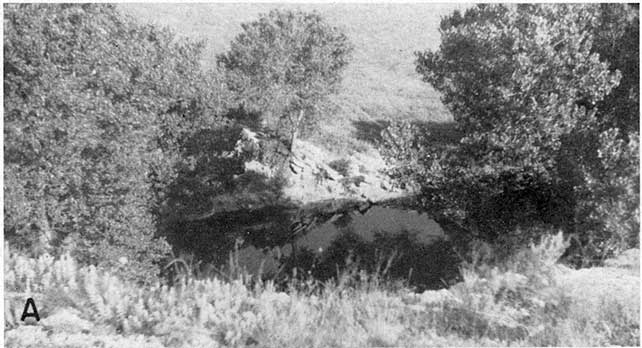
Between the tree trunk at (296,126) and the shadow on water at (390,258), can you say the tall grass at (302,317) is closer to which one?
the shadow on water at (390,258)

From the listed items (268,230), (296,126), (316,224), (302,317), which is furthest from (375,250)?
(302,317)

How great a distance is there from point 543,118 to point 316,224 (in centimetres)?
1360

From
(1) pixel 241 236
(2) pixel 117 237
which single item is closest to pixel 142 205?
(2) pixel 117 237

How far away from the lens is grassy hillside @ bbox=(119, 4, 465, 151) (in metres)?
36.4

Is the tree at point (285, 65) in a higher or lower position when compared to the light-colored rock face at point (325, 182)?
higher

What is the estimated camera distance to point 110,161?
12.2m

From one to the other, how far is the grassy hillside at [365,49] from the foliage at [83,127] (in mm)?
14867

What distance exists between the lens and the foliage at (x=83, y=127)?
33.4 feet

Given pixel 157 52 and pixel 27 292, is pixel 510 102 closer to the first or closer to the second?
pixel 157 52

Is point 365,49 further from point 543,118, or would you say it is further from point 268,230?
point 543,118

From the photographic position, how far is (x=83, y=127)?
10.9m

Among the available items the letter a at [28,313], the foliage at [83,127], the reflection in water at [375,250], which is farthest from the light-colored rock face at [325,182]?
the letter a at [28,313]

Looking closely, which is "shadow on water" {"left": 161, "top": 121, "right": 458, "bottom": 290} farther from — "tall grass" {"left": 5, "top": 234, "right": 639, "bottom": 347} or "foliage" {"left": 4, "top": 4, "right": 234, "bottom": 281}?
"tall grass" {"left": 5, "top": 234, "right": 639, "bottom": 347}

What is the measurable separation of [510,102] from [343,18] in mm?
53435
